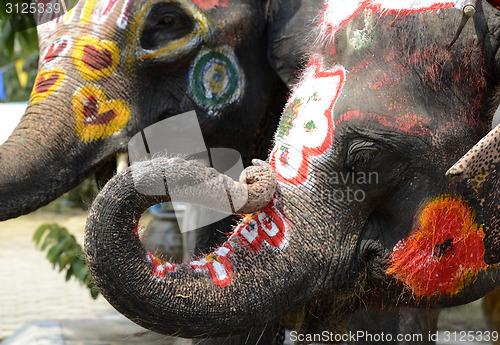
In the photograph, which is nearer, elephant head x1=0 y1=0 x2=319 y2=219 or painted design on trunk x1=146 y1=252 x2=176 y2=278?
painted design on trunk x1=146 y1=252 x2=176 y2=278

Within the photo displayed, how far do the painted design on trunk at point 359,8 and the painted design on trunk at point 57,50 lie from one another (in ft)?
2.48

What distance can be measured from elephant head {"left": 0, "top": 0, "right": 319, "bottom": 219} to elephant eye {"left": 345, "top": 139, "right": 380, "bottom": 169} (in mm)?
592

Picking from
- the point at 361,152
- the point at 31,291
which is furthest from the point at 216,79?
the point at 31,291

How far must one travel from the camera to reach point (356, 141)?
5.72 feet

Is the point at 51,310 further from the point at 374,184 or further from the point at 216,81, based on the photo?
the point at 374,184

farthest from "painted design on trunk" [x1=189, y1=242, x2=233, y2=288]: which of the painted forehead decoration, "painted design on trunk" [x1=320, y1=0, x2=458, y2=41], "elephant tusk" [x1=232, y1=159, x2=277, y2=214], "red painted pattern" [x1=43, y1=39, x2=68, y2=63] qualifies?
"red painted pattern" [x1=43, y1=39, x2=68, y2=63]

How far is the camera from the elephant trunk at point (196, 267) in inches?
59.4

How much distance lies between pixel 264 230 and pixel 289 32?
0.87m

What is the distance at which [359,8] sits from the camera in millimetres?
1884

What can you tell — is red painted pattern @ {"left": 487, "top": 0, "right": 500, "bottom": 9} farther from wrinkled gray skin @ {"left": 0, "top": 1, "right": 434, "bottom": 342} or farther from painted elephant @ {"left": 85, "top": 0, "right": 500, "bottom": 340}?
wrinkled gray skin @ {"left": 0, "top": 1, "right": 434, "bottom": 342}

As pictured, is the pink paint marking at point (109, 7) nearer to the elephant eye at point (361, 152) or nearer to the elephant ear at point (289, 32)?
the elephant ear at point (289, 32)

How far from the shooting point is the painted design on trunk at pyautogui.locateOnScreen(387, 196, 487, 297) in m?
1.76

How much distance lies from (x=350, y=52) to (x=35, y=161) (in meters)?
0.92

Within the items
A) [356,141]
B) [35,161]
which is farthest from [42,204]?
[356,141]
